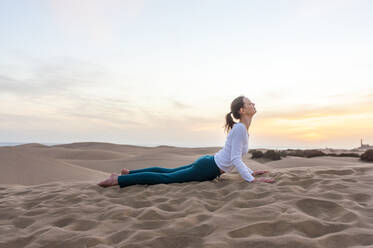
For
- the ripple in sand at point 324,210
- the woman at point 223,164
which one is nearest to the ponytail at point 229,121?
the woman at point 223,164

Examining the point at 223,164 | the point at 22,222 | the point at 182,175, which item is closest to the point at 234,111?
the point at 223,164

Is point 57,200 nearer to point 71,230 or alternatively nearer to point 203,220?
point 71,230

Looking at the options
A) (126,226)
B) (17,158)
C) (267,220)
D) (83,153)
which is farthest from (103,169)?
(267,220)

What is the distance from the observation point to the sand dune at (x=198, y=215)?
2096mm

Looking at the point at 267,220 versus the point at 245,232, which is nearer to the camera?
the point at 245,232

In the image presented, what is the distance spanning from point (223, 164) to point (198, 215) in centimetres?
156

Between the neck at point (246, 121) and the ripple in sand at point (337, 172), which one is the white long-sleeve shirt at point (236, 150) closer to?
the neck at point (246, 121)

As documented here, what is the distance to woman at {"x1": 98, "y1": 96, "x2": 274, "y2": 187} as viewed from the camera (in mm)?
3913

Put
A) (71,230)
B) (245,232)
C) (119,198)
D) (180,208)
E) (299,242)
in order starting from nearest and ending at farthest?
(299,242)
(245,232)
(71,230)
(180,208)
(119,198)

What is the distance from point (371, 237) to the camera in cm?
196

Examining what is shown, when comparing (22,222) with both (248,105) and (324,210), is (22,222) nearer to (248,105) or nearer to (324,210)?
(324,210)

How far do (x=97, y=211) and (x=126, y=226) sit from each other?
0.75 m

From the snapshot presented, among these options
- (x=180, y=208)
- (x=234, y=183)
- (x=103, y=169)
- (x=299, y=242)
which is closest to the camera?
(x=299, y=242)

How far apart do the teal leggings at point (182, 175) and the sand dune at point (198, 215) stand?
13 cm
